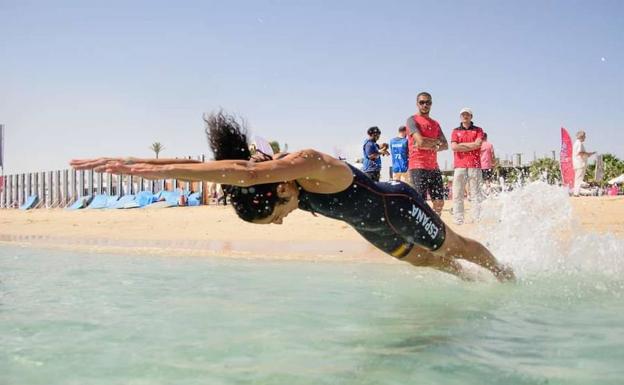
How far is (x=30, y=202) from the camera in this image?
29672mm

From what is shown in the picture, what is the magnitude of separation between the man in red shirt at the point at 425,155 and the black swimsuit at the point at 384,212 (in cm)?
→ 376

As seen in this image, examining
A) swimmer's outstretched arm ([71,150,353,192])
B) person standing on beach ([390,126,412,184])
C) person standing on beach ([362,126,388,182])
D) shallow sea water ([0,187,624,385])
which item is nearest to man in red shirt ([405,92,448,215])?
person standing on beach ([362,126,388,182])

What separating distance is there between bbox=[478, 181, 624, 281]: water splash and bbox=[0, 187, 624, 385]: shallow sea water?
0.12 ft

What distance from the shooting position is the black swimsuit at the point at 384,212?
402 centimetres

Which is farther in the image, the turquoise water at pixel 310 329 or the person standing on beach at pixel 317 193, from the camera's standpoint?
the person standing on beach at pixel 317 193

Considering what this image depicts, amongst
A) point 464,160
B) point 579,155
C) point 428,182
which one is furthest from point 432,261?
point 579,155

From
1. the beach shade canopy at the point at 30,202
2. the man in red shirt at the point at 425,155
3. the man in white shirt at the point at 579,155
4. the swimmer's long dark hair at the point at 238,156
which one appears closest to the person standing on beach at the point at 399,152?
the man in red shirt at the point at 425,155

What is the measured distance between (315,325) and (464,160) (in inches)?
263

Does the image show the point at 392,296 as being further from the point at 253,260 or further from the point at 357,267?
the point at 253,260

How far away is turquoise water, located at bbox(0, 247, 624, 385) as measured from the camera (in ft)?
8.28

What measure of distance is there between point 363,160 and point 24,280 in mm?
6830

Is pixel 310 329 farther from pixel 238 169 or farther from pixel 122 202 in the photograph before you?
pixel 122 202

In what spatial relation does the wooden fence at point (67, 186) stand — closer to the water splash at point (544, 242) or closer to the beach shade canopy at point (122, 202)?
the beach shade canopy at point (122, 202)

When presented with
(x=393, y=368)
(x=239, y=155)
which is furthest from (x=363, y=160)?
(x=393, y=368)
